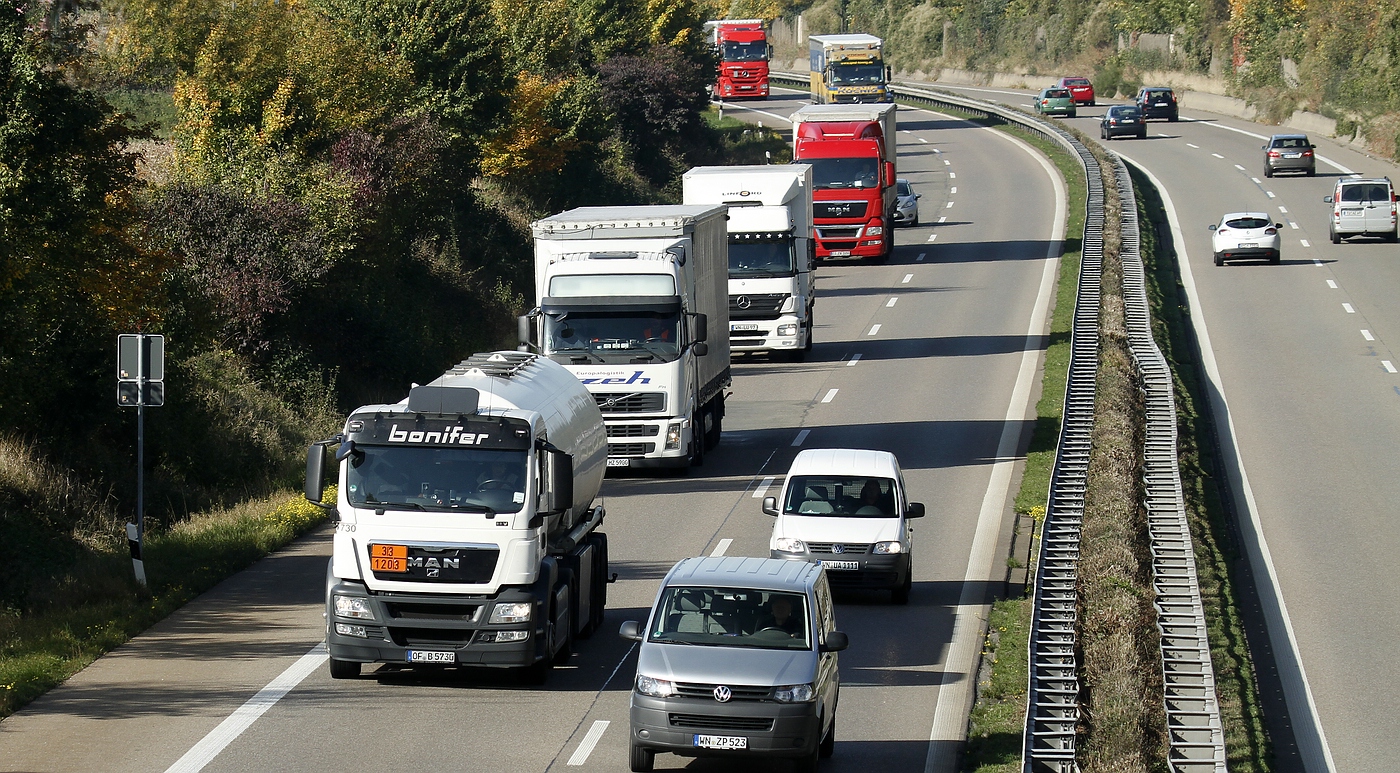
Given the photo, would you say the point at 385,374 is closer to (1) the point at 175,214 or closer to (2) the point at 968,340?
(1) the point at 175,214

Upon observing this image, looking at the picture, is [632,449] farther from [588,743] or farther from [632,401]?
[588,743]

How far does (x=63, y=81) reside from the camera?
22812 mm

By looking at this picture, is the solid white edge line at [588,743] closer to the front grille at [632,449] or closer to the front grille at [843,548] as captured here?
the front grille at [843,548]

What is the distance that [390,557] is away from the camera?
1472cm

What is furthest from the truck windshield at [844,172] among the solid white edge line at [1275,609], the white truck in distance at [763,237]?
the white truck in distance at [763,237]

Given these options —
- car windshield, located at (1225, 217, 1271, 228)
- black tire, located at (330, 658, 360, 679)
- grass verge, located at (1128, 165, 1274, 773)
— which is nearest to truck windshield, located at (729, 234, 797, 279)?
grass verge, located at (1128, 165, 1274, 773)

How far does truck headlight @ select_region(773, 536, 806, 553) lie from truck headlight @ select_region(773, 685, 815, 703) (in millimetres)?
6406

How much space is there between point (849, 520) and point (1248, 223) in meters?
35.7

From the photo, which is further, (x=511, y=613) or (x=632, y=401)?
(x=632, y=401)

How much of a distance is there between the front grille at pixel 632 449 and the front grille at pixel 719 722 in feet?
45.2

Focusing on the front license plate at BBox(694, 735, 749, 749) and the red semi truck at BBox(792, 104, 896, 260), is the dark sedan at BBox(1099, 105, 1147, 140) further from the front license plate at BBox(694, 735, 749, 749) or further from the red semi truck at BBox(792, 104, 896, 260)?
the front license plate at BBox(694, 735, 749, 749)

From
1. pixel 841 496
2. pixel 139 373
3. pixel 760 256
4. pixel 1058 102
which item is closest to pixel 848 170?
pixel 760 256

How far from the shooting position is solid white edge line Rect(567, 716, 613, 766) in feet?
43.8

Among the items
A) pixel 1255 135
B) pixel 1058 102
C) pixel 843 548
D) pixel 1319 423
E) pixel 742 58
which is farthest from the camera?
pixel 742 58
